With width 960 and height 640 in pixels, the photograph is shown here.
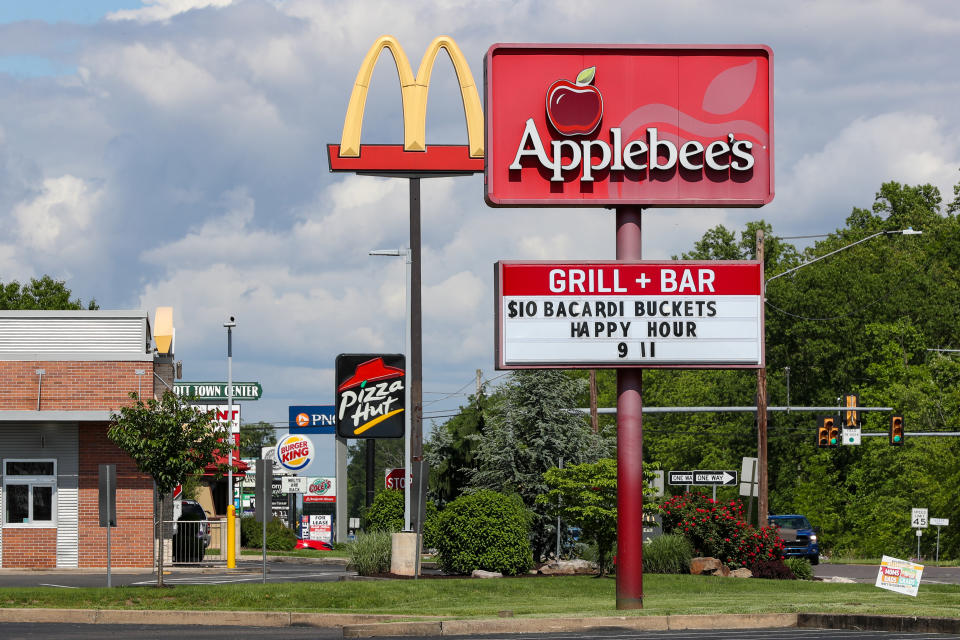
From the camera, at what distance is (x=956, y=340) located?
70875 millimetres

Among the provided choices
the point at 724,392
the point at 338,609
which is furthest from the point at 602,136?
the point at 724,392

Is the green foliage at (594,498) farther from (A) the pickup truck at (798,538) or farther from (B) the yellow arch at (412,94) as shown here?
(A) the pickup truck at (798,538)

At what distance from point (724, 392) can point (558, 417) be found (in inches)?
1570

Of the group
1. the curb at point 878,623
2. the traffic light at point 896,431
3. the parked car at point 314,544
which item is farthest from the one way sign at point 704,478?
the parked car at point 314,544

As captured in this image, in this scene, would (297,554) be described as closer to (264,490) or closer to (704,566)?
(264,490)

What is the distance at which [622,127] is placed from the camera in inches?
802

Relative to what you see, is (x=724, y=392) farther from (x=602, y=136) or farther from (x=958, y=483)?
(x=602, y=136)

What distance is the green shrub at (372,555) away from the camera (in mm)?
30953

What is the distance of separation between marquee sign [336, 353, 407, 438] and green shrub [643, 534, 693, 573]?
30.8ft

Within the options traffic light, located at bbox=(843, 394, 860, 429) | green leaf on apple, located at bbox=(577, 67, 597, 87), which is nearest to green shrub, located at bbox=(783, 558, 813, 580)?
traffic light, located at bbox=(843, 394, 860, 429)

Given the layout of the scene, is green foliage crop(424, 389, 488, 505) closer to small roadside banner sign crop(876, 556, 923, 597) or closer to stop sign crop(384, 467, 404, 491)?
→ stop sign crop(384, 467, 404, 491)

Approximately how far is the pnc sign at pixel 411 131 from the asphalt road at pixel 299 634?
59.4 feet

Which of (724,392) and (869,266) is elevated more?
(869,266)

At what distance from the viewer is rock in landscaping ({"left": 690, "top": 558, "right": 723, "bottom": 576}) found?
30234 mm
